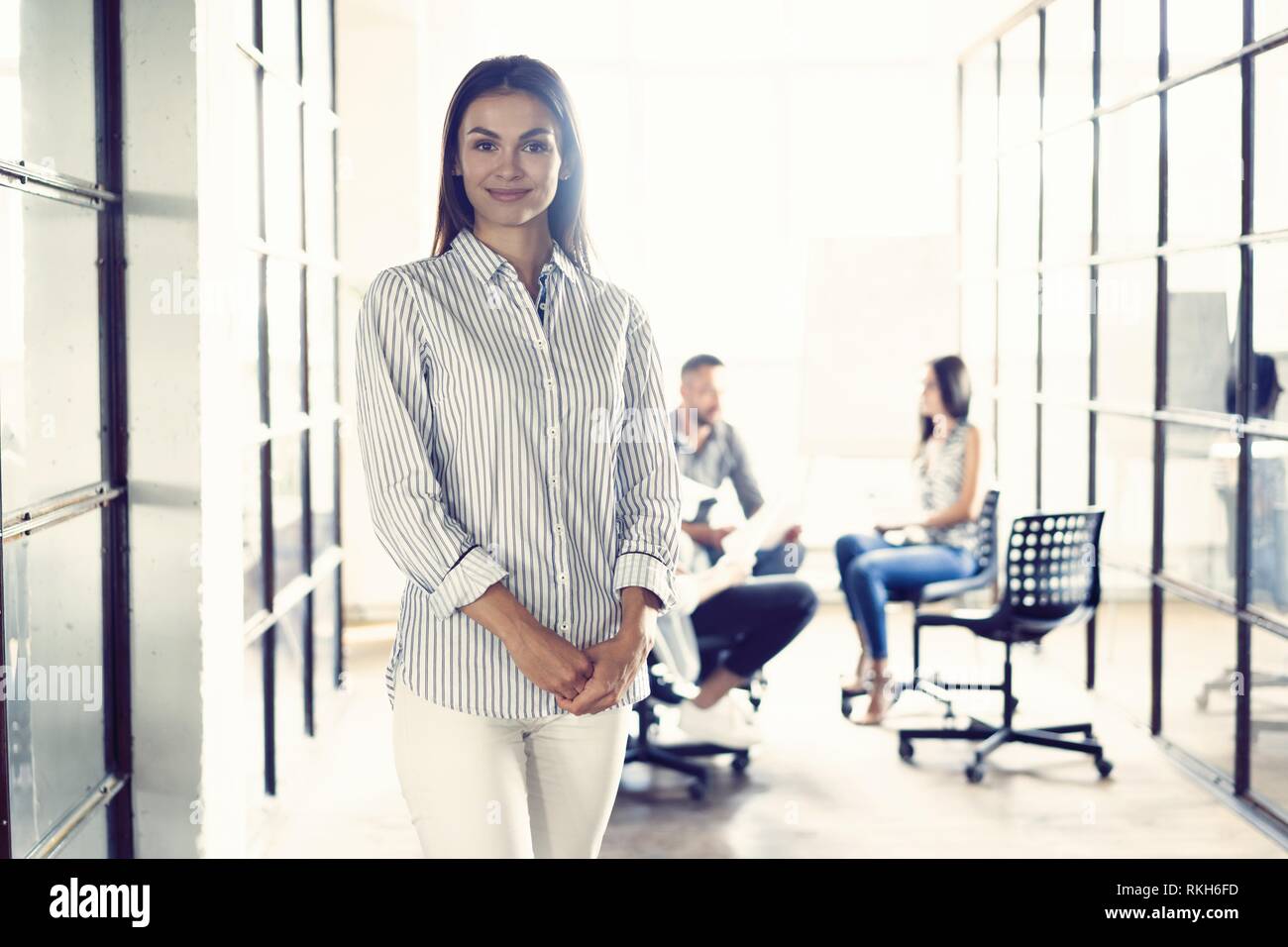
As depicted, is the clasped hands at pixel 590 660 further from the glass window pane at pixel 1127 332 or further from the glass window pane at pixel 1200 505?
the glass window pane at pixel 1127 332

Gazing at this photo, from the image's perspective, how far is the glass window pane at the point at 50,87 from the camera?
216 cm

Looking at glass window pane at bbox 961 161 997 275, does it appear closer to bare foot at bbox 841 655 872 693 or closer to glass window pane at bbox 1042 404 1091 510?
glass window pane at bbox 1042 404 1091 510

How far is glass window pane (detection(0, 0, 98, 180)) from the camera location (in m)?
2.16

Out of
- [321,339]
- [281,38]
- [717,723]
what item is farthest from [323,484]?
[717,723]

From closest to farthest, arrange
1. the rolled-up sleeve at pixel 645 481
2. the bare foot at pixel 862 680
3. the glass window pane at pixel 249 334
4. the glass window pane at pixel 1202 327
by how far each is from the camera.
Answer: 1. the rolled-up sleeve at pixel 645 481
2. the glass window pane at pixel 249 334
3. the glass window pane at pixel 1202 327
4. the bare foot at pixel 862 680

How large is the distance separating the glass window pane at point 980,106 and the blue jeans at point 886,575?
2.52 meters

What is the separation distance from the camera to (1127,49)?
15.0ft

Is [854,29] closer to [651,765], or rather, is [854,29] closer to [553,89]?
[651,765]

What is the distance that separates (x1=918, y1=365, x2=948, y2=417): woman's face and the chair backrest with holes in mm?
939

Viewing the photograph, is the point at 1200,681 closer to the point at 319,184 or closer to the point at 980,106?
the point at 319,184

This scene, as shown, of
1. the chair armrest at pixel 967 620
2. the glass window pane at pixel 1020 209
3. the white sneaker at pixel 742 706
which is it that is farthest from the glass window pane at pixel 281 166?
the glass window pane at pixel 1020 209

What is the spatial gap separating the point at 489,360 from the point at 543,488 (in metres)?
0.16

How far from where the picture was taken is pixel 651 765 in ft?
13.7
